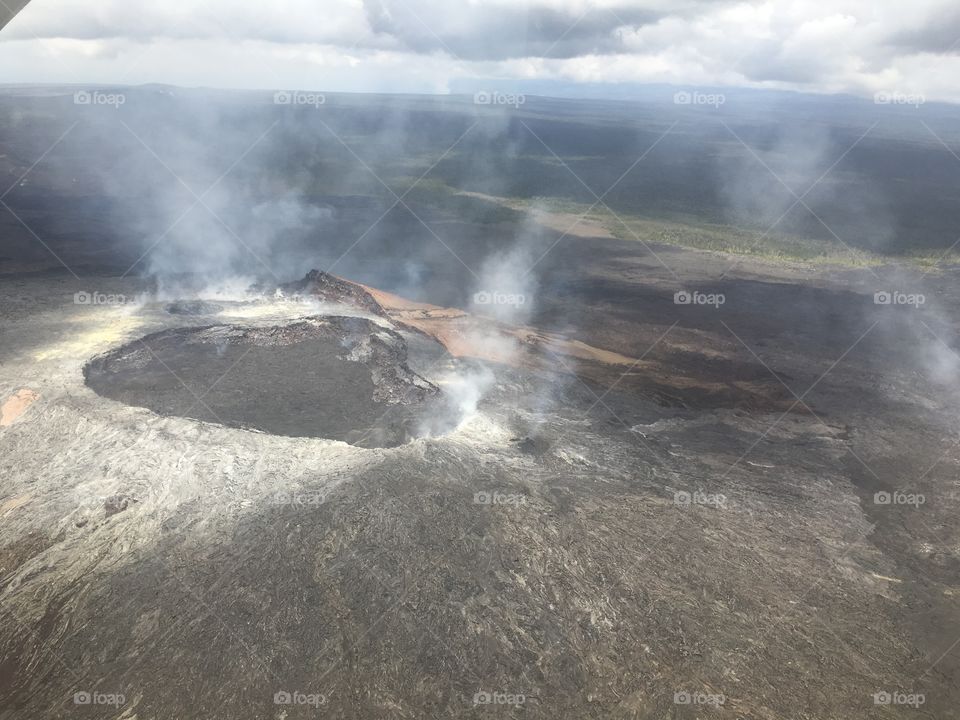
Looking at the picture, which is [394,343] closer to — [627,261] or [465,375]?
[465,375]

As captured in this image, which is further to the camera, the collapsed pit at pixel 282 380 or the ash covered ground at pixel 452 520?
the collapsed pit at pixel 282 380

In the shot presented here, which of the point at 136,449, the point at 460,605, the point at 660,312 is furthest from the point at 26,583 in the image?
the point at 660,312

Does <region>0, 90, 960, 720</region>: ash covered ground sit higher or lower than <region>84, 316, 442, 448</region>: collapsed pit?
lower

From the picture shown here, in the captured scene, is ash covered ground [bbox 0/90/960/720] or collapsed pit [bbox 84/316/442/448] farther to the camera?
collapsed pit [bbox 84/316/442/448]

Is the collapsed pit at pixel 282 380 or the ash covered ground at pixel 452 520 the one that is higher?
the collapsed pit at pixel 282 380
